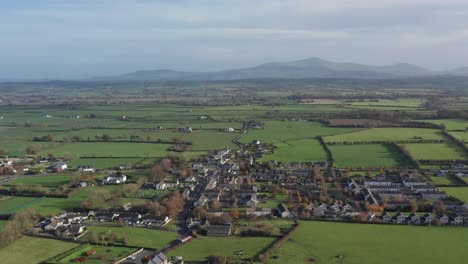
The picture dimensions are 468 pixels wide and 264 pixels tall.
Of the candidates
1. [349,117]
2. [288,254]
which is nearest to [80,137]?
[349,117]

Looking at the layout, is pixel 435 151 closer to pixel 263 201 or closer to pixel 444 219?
pixel 444 219

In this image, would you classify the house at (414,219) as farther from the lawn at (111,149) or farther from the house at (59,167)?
the house at (59,167)

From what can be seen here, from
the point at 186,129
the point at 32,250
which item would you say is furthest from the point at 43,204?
the point at 186,129

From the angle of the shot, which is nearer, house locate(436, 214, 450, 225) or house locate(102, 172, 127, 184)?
house locate(436, 214, 450, 225)

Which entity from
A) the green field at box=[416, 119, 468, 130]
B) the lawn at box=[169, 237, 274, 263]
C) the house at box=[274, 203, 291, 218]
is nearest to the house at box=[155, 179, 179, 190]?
the house at box=[274, 203, 291, 218]

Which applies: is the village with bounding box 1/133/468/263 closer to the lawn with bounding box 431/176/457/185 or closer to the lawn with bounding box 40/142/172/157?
the lawn with bounding box 431/176/457/185

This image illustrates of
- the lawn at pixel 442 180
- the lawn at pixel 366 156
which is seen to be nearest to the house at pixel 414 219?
the lawn at pixel 442 180
